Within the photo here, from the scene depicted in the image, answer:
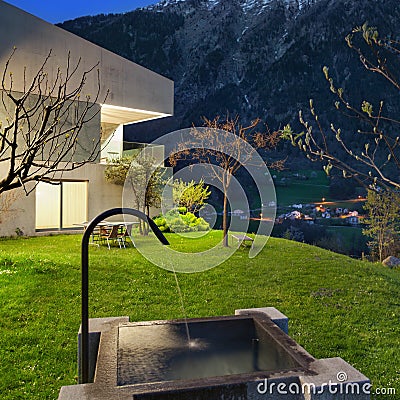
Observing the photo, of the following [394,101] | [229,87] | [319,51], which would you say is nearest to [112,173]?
[394,101]

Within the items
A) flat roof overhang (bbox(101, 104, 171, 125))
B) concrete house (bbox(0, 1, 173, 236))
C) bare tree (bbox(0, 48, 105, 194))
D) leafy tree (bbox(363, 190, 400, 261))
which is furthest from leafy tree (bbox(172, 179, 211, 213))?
leafy tree (bbox(363, 190, 400, 261))

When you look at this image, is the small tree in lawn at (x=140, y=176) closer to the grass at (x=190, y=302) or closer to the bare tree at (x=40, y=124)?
the bare tree at (x=40, y=124)

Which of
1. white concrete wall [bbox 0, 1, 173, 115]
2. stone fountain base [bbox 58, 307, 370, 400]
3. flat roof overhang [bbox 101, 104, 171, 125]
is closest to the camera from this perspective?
stone fountain base [bbox 58, 307, 370, 400]

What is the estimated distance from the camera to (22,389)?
166 inches

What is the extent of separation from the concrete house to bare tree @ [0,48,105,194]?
34cm

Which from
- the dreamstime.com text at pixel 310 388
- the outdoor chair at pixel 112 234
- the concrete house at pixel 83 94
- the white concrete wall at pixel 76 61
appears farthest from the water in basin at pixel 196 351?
the white concrete wall at pixel 76 61

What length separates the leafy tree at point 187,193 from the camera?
17.7m

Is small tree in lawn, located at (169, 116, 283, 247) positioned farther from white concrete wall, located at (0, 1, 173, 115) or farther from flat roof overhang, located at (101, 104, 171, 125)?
flat roof overhang, located at (101, 104, 171, 125)

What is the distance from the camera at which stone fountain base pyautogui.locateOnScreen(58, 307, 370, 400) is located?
251cm

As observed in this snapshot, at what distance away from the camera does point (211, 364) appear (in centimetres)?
318

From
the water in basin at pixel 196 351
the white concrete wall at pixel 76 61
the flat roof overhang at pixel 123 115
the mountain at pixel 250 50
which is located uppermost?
the mountain at pixel 250 50

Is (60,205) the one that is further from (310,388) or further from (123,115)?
(310,388)

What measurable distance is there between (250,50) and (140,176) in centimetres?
5738

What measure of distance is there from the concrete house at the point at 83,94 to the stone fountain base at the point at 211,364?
11.6 meters
